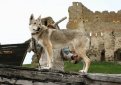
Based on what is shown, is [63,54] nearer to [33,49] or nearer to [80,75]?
[33,49]

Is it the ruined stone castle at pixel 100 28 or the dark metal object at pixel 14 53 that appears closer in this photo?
the dark metal object at pixel 14 53

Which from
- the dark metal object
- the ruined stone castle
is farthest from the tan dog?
the ruined stone castle

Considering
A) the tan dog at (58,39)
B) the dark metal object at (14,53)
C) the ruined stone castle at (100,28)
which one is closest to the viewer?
the tan dog at (58,39)

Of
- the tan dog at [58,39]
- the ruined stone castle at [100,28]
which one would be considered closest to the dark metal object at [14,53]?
the tan dog at [58,39]

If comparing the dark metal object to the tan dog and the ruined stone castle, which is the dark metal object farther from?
the ruined stone castle

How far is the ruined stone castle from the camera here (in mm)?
71625

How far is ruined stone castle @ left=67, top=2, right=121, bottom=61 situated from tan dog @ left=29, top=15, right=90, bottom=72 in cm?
5539

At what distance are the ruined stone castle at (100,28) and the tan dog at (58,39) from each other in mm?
A: 55393

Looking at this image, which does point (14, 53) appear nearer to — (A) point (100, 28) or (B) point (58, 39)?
(B) point (58, 39)

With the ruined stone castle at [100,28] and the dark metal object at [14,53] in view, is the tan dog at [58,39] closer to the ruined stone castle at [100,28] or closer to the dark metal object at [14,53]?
the dark metal object at [14,53]

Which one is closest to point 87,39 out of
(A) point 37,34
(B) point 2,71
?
(A) point 37,34

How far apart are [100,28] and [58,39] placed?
63318mm

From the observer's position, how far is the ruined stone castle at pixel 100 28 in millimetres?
71625

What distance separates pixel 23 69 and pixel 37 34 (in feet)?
3.69
